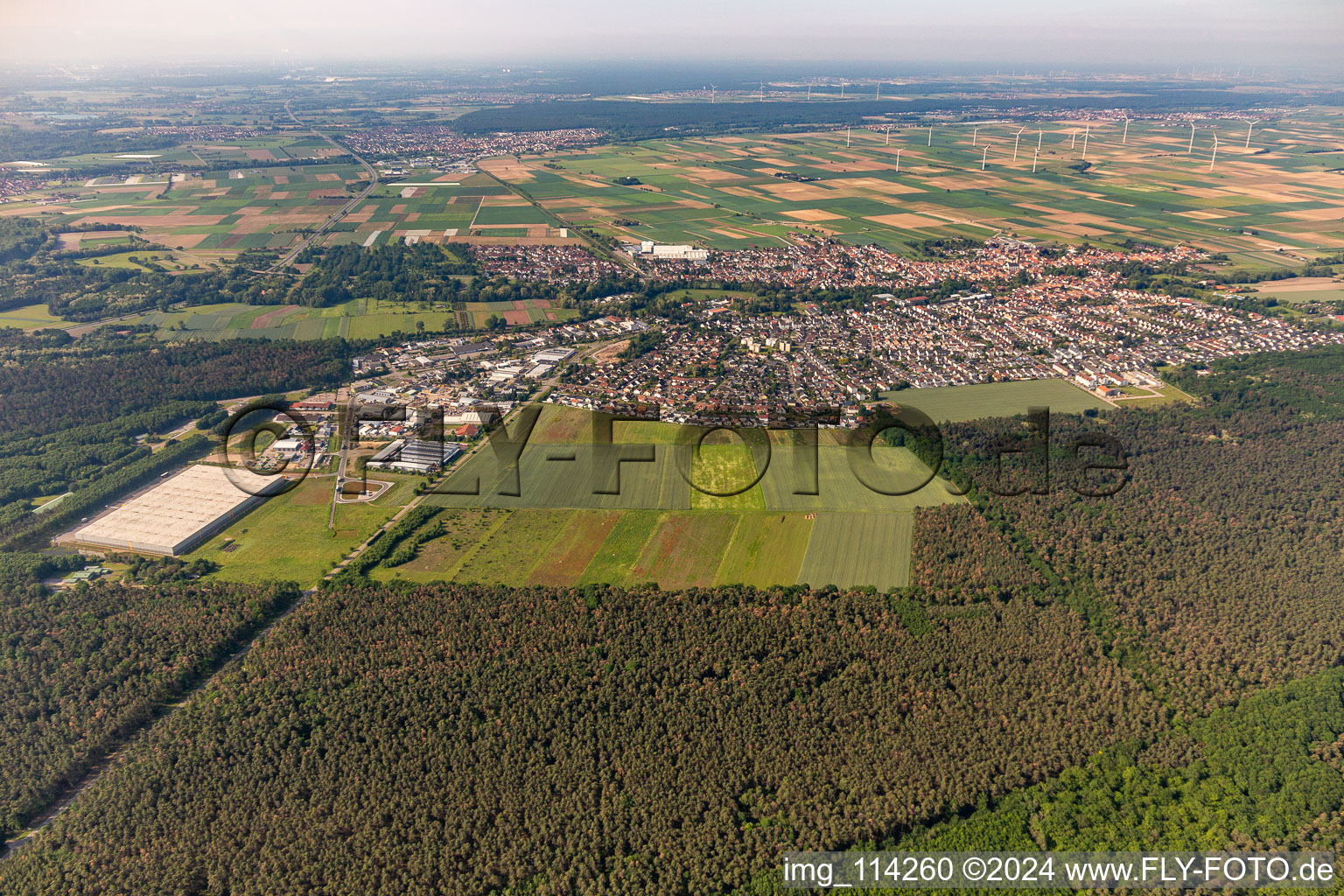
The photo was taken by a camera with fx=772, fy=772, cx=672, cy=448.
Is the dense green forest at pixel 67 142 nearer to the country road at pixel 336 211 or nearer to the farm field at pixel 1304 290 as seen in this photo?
the country road at pixel 336 211

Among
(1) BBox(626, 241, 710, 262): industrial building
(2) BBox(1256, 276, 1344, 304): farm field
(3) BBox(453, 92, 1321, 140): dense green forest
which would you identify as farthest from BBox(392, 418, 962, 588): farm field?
(3) BBox(453, 92, 1321, 140): dense green forest

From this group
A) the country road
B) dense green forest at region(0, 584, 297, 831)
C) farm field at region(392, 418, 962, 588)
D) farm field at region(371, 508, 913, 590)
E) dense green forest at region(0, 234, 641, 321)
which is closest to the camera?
dense green forest at region(0, 584, 297, 831)

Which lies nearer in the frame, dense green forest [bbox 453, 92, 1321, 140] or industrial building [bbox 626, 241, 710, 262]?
industrial building [bbox 626, 241, 710, 262]

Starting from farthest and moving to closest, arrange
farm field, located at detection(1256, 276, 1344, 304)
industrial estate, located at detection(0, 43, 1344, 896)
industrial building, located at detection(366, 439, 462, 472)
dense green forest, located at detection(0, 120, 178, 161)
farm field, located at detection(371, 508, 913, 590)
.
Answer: dense green forest, located at detection(0, 120, 178, 161) → farm field, located at detection(1256, 276, 1344, 304) → industrial building, located at detection(366, 439, 462, 472) → farm field, located at detection(371, 508, 913, 590) → industrial estate, located at detection(0, 43, 1344, 896)

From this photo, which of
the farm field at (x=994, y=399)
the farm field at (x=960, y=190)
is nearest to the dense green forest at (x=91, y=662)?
the farm field at (x=994, y=399)

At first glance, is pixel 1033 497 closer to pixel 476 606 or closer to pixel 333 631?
pixel 476 606

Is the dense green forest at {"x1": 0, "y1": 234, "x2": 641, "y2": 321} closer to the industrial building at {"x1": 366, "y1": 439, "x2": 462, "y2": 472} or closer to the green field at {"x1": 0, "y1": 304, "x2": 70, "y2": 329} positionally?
the green field at {"x1": 0, "y1": 304, "x2": 70, "y2": 329}

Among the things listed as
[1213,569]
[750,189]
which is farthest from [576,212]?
[1213,569]

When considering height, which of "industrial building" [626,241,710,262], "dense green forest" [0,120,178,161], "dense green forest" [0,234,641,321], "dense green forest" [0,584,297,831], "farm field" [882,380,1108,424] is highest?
"dense green forest" [0,120,178,161]
